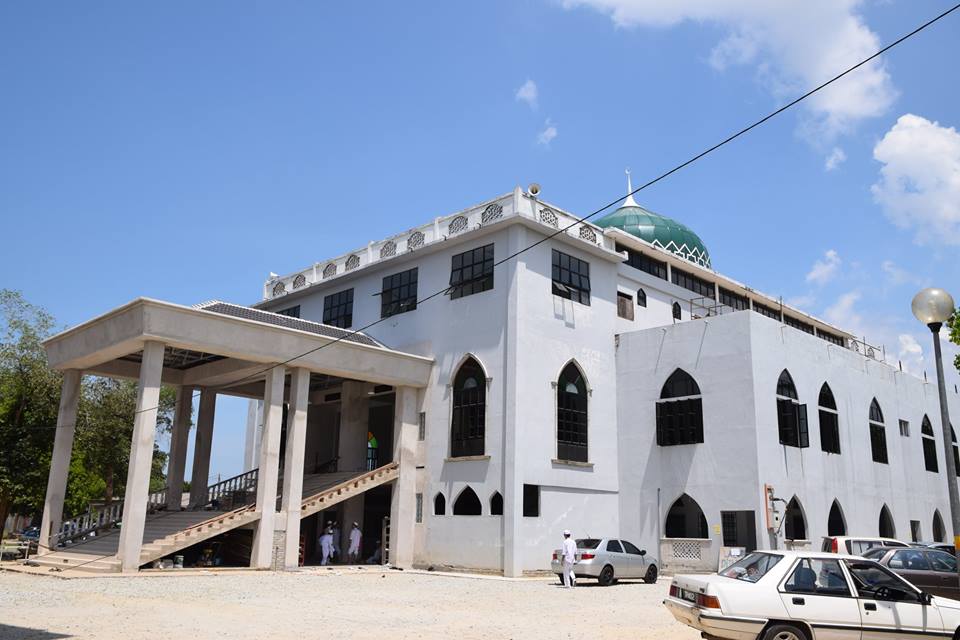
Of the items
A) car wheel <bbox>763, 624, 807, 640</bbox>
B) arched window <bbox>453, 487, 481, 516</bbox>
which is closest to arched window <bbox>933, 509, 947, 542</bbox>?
arched window <bbox>453, 487, 481, 516</bbox>

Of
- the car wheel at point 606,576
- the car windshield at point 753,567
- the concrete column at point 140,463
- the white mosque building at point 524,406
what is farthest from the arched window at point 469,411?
the car windshield at point 753,567

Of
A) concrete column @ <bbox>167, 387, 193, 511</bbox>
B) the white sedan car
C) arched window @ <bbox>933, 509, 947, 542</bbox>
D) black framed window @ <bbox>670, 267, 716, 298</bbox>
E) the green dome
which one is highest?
the green dome

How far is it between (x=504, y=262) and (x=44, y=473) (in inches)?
739

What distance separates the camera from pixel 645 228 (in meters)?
35.6

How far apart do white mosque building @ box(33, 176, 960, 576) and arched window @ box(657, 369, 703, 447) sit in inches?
2.9

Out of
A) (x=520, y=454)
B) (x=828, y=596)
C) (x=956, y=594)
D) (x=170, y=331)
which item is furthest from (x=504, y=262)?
(x=828, y=596)

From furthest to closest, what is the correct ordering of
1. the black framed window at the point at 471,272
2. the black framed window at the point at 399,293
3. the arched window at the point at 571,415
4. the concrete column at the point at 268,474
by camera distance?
the black framed window at the point at 399,293 < the black framed window at the point at 471,272 < the arched window at the point at 571,415 < the concrete column at the point at 268,474

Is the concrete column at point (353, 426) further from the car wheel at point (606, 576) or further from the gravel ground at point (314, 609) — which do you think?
the car wheel at point (606, 576)

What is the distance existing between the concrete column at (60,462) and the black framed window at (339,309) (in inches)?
384

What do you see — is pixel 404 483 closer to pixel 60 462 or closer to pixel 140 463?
pixel 140 463

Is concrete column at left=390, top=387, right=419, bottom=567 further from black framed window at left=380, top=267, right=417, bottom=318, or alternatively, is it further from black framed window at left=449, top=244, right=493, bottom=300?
black framed window at left=449, top=244, right=493, bottom=300

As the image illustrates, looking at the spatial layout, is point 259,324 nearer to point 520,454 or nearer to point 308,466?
point 520,454

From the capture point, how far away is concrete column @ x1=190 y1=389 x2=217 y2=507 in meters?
27.2

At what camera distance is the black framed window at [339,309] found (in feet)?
102
